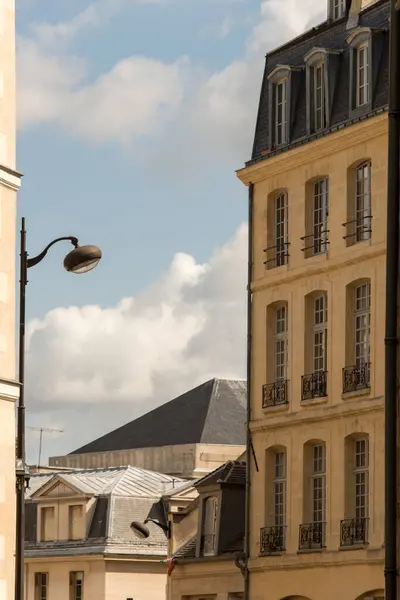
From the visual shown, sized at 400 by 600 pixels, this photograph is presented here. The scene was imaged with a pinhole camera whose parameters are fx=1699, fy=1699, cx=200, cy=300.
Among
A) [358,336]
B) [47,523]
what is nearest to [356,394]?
[358,336]

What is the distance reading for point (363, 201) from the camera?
42719 millimetres

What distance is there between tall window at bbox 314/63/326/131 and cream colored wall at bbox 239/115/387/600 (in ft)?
2.73

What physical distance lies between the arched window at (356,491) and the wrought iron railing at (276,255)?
5.92 meters

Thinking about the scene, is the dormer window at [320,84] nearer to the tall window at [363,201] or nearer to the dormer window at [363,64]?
the dormer window at [363,64]

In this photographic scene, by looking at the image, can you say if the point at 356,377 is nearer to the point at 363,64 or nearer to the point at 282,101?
the point at 363,64

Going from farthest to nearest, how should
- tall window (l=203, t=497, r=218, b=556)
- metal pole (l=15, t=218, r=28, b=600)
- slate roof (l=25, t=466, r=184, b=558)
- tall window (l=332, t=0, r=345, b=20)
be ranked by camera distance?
slate roof (l=25, t=466, r=184, b=558), tall window (l=203, t=497, r=218, b=556), tall window (l=332, t=0, r=345, b=20), metal pole (l=15, t=218, r=28, b=600)

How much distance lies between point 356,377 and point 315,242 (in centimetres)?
433

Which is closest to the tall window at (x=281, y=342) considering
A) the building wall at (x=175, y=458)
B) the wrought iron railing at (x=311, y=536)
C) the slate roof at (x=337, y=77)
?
the wrought iron railing at (x=311, y=536)

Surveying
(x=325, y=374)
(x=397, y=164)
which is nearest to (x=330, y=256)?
(x=325, y=374)

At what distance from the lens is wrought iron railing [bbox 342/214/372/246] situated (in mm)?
42156

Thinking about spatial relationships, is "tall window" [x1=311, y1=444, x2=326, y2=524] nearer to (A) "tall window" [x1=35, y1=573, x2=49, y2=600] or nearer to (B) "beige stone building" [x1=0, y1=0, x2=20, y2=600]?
(B) "beige stone building" [x1=0, y1=0, x2=20, y2=600]

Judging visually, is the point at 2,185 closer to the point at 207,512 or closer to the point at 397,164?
the point at 397,164

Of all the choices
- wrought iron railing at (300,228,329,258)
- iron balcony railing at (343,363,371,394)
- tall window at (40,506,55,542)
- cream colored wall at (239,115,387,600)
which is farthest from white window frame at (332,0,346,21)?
tall window at (40,506,55,542)

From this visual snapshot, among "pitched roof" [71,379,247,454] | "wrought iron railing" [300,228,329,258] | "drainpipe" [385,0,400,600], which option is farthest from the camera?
"pitched roof" [71,379,247,454]
